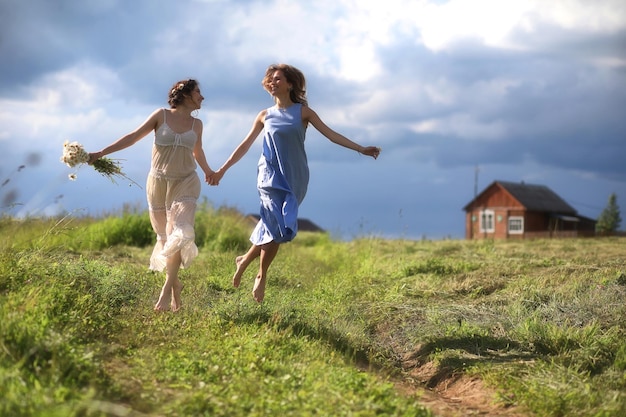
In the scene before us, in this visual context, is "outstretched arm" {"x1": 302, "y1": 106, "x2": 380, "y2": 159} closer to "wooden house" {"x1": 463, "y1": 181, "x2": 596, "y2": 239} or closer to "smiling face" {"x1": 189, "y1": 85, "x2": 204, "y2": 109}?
"smiling face" {"x1": 189, "y1": 85, "x2": 204, "y2": 109}

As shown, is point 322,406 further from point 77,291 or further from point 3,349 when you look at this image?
point 77,291

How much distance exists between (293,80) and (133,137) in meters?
1.71

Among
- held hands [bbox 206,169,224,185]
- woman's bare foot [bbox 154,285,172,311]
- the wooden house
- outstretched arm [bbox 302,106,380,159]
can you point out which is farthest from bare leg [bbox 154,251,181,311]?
the wooden house

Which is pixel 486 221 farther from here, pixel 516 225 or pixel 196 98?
pixel 196 98

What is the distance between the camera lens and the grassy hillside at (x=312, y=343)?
4.34 meters

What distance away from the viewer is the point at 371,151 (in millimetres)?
7203

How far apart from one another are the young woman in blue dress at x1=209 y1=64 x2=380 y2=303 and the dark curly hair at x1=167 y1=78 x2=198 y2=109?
78 cm

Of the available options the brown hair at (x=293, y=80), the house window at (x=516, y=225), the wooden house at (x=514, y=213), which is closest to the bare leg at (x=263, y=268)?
the brown hair at (x=293, y=80)

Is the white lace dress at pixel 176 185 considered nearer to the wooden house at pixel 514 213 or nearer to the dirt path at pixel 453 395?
the dirt path at pixel 453 395

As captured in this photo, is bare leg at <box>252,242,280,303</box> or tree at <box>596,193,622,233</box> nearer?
bare leg at <box>252,242,280,303</box>

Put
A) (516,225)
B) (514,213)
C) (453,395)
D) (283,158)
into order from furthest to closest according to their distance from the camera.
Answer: (514,213), (516,225), (283,158), (453,395)

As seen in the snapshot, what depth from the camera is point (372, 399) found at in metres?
4.48

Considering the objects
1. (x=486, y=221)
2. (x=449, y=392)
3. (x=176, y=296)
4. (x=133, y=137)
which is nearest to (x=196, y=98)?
(x=133, y=137)

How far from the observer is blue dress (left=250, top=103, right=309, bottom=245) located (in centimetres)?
701
